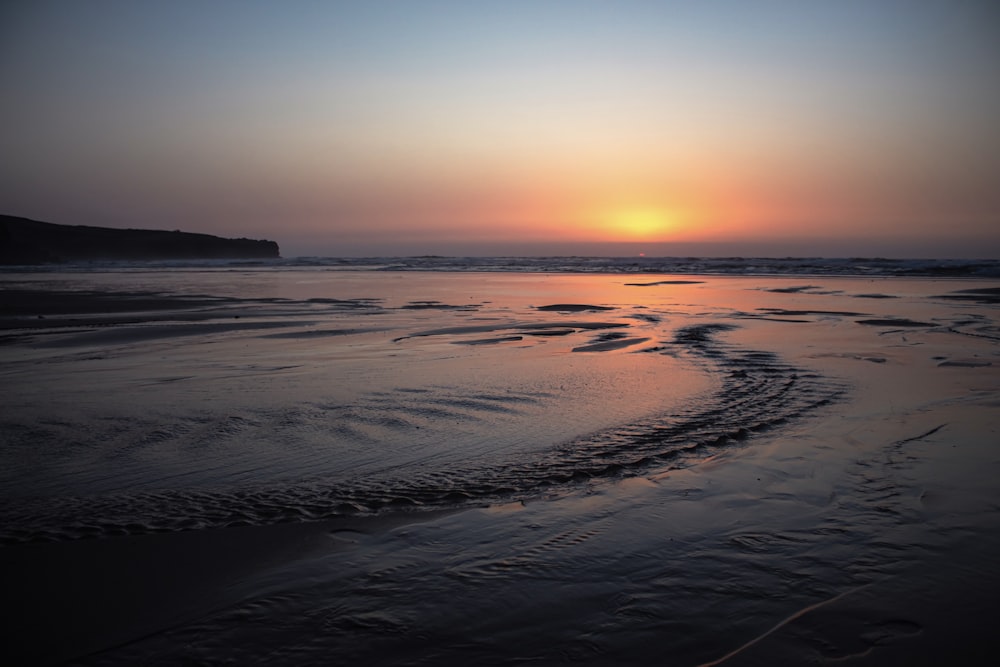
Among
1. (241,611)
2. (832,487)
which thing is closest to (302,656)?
(241,611)

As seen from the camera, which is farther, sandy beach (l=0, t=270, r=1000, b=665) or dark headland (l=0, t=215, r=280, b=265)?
dark headland (l=0, t=215, r=280, b=265)

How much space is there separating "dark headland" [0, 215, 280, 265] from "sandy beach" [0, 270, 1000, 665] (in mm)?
106108

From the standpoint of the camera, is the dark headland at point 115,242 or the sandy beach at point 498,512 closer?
the sandy beach at point 498,512

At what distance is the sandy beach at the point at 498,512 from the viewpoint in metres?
2.76

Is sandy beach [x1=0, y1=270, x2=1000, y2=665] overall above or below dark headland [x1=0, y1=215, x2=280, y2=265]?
below

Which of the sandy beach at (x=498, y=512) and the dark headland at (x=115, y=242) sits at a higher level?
the dark headland at (x=115, y=242)

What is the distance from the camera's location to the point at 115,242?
11262 centimetres

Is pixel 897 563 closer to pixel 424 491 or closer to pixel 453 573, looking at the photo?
pixel 453 573

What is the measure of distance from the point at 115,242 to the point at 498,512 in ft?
427

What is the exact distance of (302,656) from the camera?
8.48 feet

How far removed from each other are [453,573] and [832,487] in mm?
2975

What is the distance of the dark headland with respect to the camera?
102500 mm

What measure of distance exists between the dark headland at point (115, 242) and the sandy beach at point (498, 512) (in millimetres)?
106108

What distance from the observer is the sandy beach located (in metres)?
2.76
